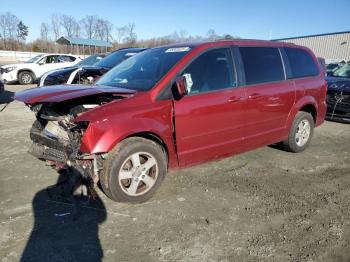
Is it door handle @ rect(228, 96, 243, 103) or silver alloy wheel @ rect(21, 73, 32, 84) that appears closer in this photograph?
door handle @ rect(228, 96, 243, 103)

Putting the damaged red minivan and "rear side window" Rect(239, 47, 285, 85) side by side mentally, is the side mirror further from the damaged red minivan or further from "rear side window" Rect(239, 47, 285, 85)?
"rear side window" Rect(239, 47, 285, 85)

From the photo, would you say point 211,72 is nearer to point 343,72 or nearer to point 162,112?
point 162,112

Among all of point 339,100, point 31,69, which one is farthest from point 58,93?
point 31,69

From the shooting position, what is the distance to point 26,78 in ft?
59.6

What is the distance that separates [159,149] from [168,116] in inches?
16.2

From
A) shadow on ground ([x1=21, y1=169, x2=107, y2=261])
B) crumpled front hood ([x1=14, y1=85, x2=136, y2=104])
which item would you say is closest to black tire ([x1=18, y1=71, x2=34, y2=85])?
crumpled front hood ([x1=14, y1=85, x2=136, y2=104])

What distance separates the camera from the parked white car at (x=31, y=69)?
17.9 metres

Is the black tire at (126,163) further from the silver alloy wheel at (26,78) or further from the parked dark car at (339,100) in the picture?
the silver alloy wheel at (26,78)

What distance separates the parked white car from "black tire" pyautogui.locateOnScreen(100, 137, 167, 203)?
15.8 meters

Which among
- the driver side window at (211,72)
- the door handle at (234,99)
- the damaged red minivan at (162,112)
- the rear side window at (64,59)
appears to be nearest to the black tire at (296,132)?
the damaged red minivan at (162,112)

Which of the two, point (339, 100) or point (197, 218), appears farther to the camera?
point (339, 100)

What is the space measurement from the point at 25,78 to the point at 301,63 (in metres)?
15.6

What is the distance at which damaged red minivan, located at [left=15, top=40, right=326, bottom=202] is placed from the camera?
3.94 metres

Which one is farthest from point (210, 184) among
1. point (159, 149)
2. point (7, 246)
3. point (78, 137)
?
point (7, 246)
